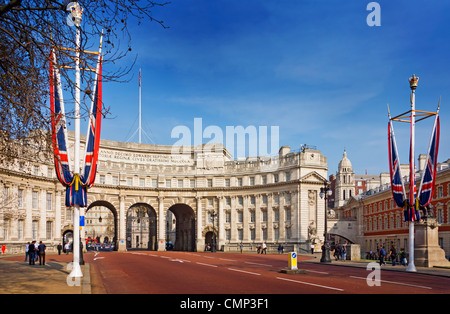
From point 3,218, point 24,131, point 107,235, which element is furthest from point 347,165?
point 24,131

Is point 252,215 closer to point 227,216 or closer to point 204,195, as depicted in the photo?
point 227,216

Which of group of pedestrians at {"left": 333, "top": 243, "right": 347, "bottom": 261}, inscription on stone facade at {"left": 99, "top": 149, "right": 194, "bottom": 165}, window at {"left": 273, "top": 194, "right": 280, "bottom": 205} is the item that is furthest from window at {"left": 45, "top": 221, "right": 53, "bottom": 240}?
group of pedestrians at {"left": 333, "top": 243, "right": 347, "bottom": 261}

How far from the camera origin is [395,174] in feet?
105

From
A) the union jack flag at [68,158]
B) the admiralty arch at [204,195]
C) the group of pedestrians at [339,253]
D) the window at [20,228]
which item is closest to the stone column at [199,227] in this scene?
the admiralty arch at [204,195]

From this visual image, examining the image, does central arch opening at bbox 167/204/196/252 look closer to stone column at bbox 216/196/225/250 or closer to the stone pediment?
stone column at bbox 216/196/225/250

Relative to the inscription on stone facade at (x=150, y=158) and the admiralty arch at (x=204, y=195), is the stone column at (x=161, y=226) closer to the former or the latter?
the admiralty arch at (x=204, y=195)

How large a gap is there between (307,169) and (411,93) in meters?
38.8

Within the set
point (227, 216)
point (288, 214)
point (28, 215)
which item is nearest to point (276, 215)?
point (288, 214)

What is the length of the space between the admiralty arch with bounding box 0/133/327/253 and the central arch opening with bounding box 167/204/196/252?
18 cm

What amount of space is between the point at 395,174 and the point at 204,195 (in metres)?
49.8

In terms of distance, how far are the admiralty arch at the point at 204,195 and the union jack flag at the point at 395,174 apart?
121 feet

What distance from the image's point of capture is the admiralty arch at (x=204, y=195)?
225ft
